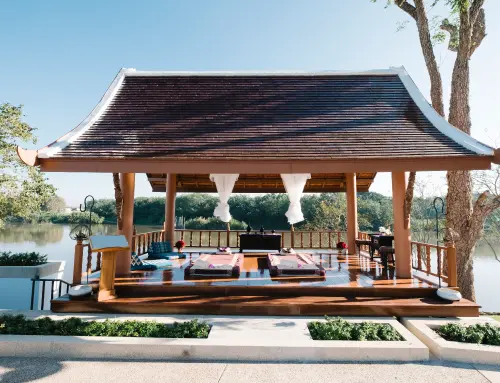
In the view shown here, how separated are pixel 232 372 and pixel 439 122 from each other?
19.2 feet

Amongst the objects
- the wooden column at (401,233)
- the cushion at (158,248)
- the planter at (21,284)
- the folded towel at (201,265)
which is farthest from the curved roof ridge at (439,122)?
the planter at (21,284)

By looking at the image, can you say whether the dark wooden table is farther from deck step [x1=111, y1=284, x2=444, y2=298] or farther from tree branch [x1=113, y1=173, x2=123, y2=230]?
tree branch [x1=113, y1=173, x2=123, y2=230]

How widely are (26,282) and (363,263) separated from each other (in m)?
9.08

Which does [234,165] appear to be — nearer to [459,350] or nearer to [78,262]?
[78,262]

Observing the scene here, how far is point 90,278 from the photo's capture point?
5.68 m

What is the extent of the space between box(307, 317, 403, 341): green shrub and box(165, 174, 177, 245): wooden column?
21.5ft

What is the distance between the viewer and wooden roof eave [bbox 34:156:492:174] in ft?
16.0

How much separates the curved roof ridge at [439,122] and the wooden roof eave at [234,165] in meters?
0.78

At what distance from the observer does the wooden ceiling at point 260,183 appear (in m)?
9.65

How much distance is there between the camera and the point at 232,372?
3.03 m

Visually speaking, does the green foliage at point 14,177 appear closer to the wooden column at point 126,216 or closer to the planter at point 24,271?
the planter at point 24,271

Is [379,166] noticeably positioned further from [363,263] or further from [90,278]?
[90,278]

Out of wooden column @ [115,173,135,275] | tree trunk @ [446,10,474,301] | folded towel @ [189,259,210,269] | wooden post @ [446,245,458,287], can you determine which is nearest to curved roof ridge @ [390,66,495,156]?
tree trunk @ [446,10,474,301]

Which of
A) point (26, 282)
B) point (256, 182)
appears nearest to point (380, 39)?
point (256, 182)
